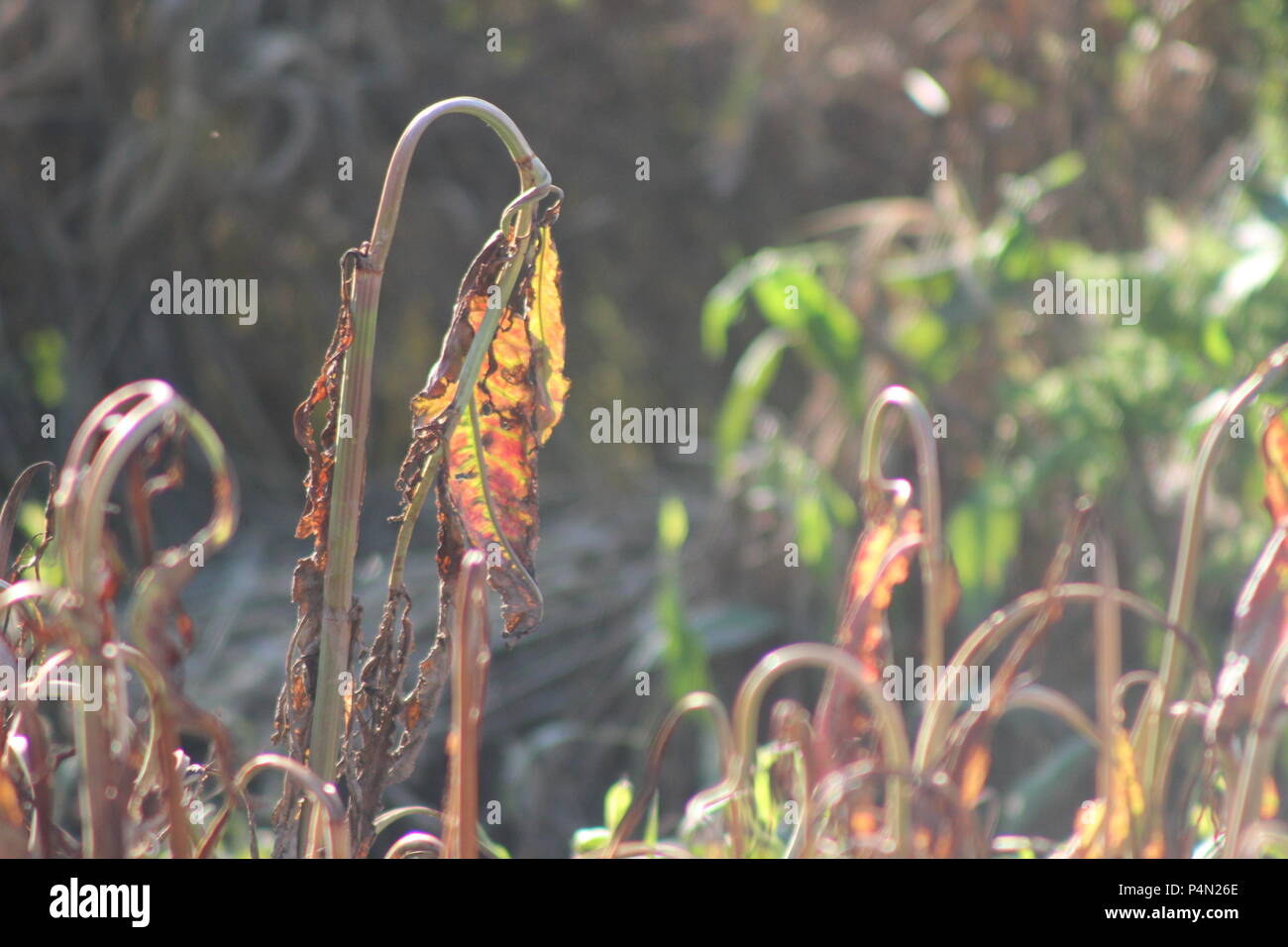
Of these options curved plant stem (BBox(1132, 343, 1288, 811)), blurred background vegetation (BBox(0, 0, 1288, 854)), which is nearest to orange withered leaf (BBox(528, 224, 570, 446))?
curved plant stem (BBox(1132, 343, 1288, 811))

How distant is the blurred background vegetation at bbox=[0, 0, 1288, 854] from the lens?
1622mm

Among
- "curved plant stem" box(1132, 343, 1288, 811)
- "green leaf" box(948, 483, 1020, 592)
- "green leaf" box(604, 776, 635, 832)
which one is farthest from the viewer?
"green leaf" box(948, 483, 1020, 592)

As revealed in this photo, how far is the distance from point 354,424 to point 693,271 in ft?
7.18

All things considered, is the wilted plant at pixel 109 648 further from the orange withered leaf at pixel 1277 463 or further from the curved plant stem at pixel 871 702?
the orange withered leaf at pixel 1277 463

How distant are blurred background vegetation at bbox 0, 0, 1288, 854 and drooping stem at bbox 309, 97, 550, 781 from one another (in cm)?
83

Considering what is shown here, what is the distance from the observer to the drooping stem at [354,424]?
476 millimetres

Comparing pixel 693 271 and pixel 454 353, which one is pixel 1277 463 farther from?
pixel 693 271

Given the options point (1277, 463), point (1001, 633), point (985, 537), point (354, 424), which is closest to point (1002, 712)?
point (1001, 633)

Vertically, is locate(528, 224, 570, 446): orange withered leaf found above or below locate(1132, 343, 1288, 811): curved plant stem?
above

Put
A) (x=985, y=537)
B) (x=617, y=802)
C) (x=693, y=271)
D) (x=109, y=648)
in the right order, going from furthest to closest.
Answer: (x=693, y=271), (x=985, y=537), (x=617, y=802), (x=109, y=648)

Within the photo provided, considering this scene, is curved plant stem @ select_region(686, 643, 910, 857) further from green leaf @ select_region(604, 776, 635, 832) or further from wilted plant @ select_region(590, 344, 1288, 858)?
green leaf @ select_region(604, 776, 635, 832)

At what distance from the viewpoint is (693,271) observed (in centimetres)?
262
